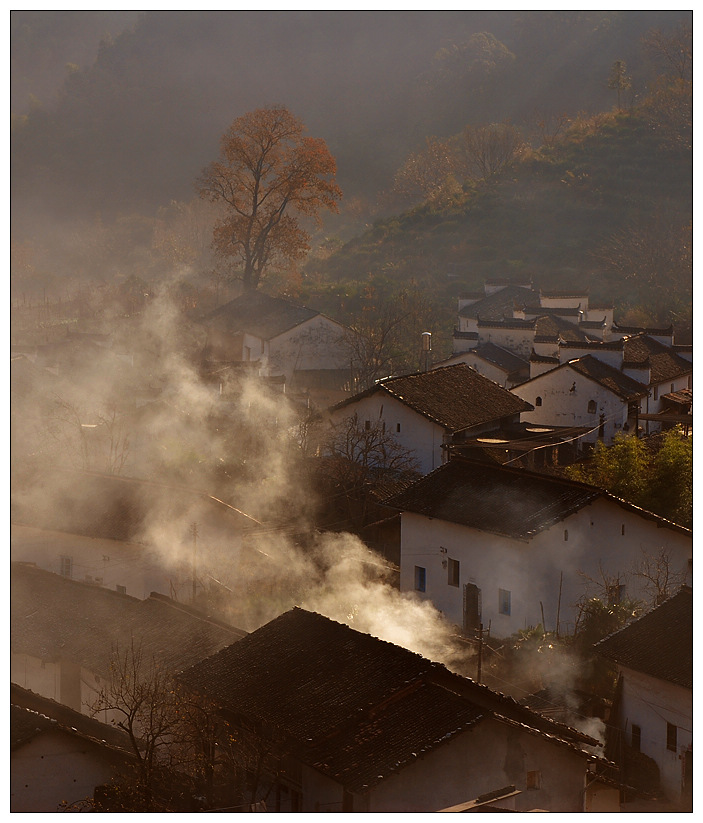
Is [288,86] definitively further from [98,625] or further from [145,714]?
[145,714]

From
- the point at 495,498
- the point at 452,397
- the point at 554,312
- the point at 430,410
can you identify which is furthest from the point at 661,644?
the point at 554,312

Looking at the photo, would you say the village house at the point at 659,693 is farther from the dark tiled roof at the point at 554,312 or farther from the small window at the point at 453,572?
the dark tiled roof at the point at 554,312

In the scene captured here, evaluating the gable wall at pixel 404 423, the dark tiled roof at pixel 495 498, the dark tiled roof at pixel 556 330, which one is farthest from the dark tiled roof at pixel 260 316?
the dark tiled roof at pixel 495 498

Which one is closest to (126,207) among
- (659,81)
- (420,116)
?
(420,116)

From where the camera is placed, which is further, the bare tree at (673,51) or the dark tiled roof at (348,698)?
the bare tree at (673,51)

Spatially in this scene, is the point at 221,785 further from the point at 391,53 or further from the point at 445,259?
the point at 391,53

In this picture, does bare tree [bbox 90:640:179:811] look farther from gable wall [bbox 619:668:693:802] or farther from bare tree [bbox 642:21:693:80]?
bare tree [bbox 642:21:693:80]

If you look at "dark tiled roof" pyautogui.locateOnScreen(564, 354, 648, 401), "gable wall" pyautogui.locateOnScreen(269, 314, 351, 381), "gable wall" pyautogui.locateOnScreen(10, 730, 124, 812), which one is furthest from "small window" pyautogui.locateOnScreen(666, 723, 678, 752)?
"gable wall" pyautogui.locateOnScreen(269, 314, 351, 381)
